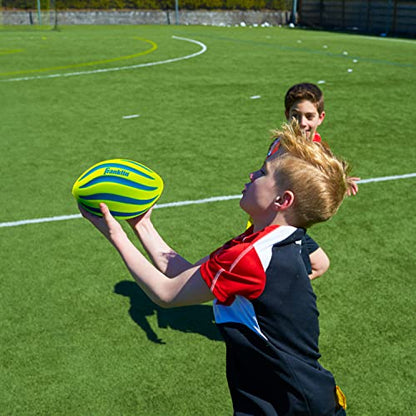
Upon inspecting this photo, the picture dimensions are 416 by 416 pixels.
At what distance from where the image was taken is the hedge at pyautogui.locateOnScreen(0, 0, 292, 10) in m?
36.8

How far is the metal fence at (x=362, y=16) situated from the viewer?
31.3 metres

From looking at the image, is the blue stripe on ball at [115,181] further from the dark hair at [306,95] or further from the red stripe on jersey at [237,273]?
the dark hair at [306,95]

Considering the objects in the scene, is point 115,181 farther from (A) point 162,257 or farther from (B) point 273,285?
(B) point 273,285

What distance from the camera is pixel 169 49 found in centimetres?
2142

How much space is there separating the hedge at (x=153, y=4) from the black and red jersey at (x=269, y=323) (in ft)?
125

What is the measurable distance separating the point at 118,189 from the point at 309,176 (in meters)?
1.04

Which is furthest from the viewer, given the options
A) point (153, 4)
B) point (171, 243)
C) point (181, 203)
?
point (153, 4)

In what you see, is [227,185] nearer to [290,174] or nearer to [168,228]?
[168,228]

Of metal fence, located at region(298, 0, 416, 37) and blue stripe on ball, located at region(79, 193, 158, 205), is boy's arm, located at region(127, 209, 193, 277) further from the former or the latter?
metal fence, located at region(298, 0, 416, 37)

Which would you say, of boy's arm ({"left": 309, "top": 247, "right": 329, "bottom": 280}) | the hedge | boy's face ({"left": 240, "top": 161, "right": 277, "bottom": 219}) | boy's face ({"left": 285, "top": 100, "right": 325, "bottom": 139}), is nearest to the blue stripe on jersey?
boy's face ({"left": 240, "top": 161, "right": 277, "bottom": 219})

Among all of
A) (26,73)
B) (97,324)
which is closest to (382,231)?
(97,324)

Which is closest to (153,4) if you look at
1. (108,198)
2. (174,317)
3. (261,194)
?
(174,317)

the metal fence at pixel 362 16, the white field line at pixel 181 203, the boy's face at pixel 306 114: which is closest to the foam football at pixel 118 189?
the boy's face at pixel 306 114

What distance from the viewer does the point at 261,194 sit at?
8.20 feet
